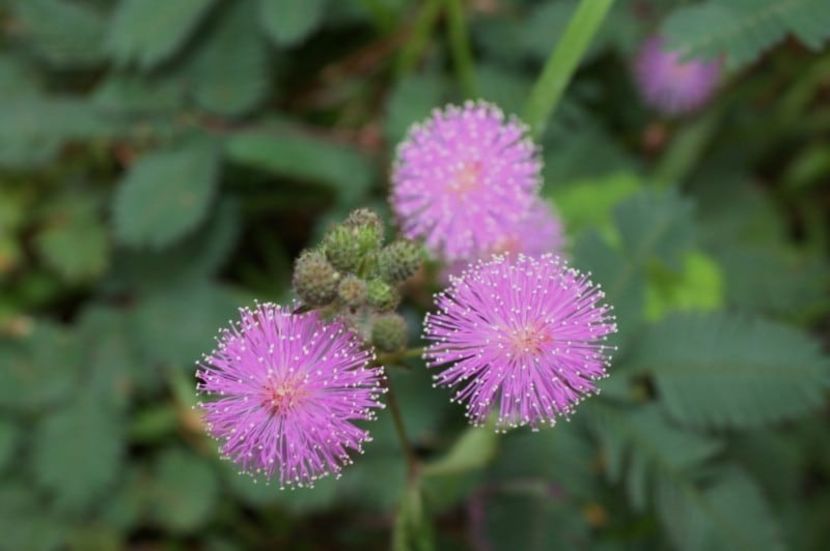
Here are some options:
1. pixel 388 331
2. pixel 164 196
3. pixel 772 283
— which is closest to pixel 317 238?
pixel 164 196

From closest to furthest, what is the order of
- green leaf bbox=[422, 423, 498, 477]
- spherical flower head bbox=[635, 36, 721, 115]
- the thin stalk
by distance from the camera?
1. green leaf bbox=[422, 423, 498, 477]
2. spherical flower head bbox=[635, 36, 721, 115]
3. the thin stalk

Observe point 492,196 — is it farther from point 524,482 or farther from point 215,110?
point 215,110

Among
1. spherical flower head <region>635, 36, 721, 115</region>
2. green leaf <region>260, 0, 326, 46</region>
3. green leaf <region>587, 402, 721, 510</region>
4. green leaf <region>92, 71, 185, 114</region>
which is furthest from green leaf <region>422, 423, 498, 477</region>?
spherical flower head <region>635, 36, 721, 115</region>

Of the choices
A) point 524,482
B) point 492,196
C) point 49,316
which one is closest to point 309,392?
point 492,196

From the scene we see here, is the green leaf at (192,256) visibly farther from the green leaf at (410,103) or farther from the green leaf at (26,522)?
the green leaf at (26,522)

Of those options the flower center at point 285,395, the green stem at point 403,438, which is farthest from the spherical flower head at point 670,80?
the flower center at point 285,395

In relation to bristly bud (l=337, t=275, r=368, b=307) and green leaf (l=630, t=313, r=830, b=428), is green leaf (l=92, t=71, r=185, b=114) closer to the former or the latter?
bristly bud (l=337, t=275, r=368, b=307)
